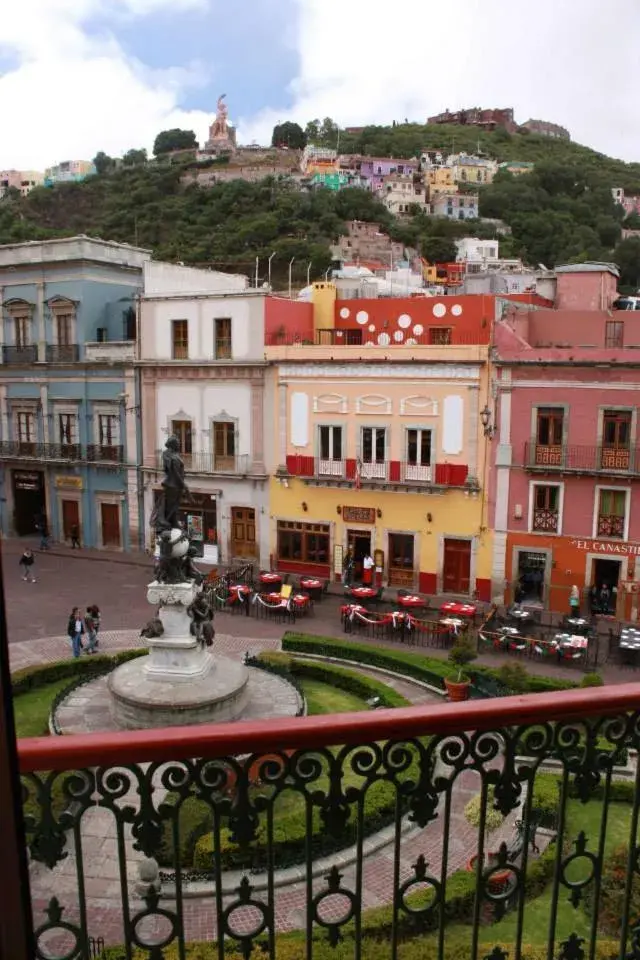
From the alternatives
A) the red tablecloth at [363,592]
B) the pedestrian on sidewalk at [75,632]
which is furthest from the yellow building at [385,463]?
the pedestrian on sidewalk at [75,632]

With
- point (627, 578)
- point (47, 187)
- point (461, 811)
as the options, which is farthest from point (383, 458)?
point (47, 187)

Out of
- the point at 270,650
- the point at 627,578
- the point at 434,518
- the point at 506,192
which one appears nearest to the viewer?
the point at 270,650

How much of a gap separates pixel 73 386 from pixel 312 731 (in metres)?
30.0

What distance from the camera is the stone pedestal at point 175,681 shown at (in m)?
14.1

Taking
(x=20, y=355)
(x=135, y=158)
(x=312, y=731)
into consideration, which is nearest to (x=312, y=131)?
(x=135, y=158)

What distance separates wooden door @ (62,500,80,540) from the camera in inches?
1257

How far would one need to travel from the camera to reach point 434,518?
1008 inches

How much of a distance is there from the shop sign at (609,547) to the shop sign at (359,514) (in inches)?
253

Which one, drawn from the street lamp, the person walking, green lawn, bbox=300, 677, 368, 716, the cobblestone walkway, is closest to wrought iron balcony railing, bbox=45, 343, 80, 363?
the street lamp

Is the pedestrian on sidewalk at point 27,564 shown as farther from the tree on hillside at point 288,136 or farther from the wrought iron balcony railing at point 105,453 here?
the tree on hillside at point 288,136

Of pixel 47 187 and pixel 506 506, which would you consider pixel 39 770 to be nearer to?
pixel 506 506

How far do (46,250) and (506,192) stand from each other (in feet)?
306

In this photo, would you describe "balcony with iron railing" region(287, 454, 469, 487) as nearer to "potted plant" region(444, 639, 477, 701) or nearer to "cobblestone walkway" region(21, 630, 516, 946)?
"potted plant" region(444, 639, 477, 701)

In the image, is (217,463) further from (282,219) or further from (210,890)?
(282,219)
